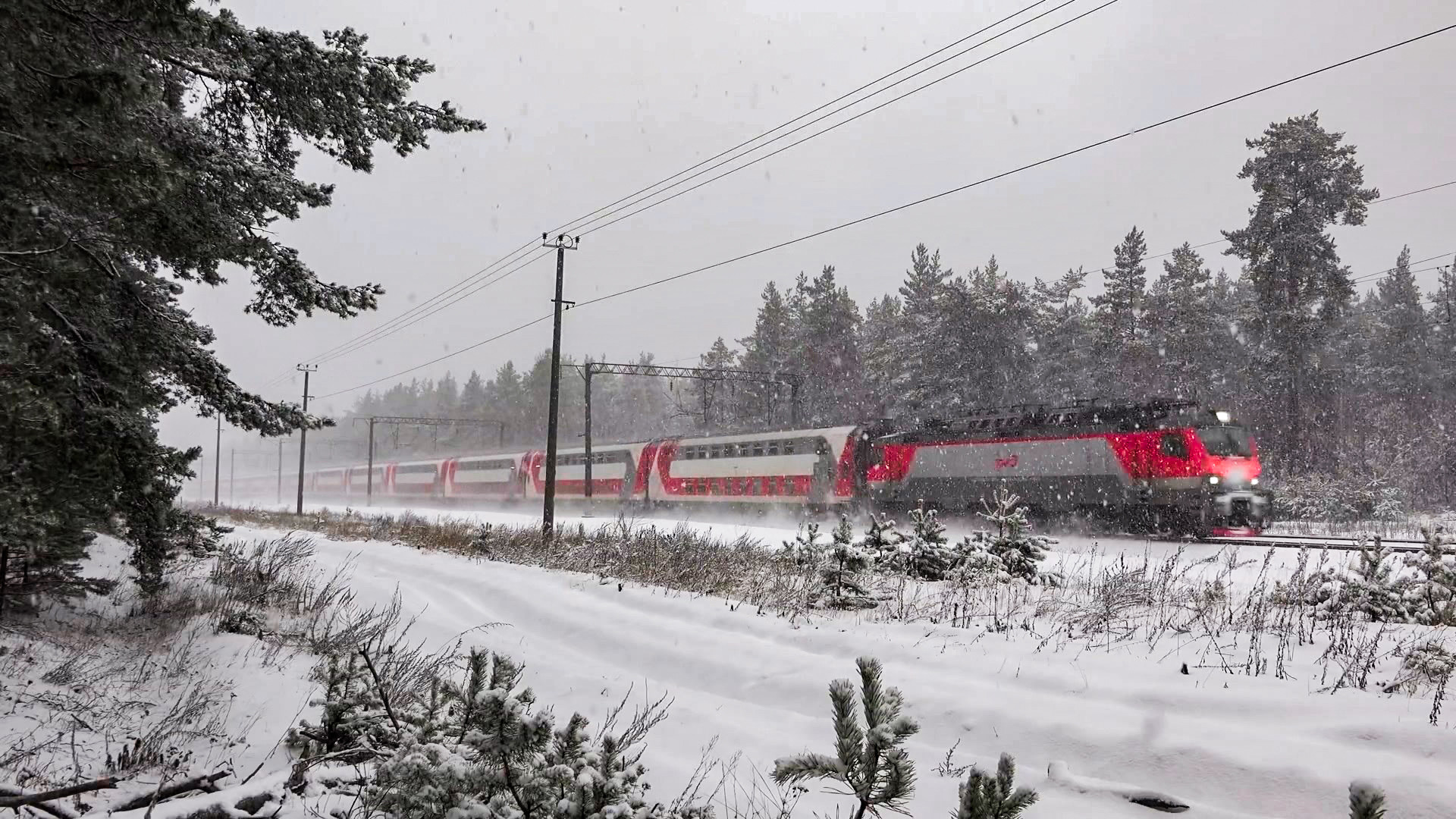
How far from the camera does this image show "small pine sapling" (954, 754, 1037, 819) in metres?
1.78

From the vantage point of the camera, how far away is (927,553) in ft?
31.8

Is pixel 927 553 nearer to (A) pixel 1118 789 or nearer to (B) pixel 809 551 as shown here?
(B) pixel 809 551

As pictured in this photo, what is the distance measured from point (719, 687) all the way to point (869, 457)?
19.9 m

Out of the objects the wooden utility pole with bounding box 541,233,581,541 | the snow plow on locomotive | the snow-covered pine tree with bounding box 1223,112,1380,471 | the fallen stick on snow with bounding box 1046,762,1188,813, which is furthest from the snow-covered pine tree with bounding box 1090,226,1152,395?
the fallen stick on snow with bounding box 1046,762,1188,813

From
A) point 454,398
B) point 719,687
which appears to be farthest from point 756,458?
point 454,398

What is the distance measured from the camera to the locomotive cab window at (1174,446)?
17469 mm

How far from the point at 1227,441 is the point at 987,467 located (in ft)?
18.7

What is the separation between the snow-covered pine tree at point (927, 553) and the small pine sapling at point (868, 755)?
25.0 feet

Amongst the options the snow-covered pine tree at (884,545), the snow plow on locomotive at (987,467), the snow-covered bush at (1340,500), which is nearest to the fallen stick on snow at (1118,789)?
the snow-covered pine tree at (884,545)

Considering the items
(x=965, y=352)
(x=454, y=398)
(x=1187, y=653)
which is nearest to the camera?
(x=1187, y=653)

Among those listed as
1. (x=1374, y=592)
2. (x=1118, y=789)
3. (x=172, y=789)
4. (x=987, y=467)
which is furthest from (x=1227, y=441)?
(x=172, y=789)

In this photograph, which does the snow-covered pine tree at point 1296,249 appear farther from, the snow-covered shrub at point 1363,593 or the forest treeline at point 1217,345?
the snow-covered shrub at point 1363,593

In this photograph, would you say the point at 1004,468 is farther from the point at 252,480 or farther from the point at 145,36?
the point at 252,480

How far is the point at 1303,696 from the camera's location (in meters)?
4.59
